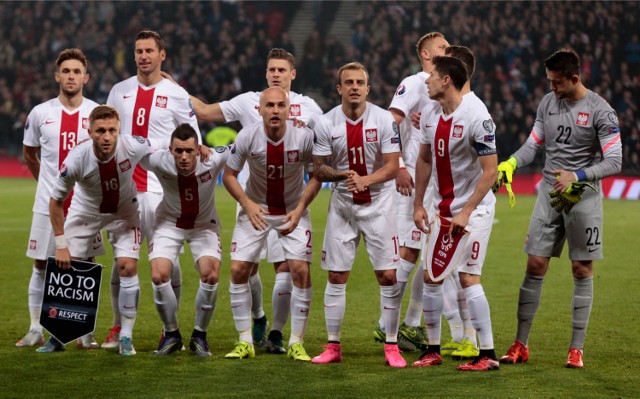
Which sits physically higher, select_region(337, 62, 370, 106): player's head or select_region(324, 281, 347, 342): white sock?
select_region(337, 62, 370, 106): player's head

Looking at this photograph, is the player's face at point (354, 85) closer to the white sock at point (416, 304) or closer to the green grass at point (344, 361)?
the white sock at point (416, 304)

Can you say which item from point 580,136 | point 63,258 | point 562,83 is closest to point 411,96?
point 562,83

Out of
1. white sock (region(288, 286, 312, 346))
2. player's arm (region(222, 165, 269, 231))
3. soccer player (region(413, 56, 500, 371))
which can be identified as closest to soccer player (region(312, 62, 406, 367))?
white sock (region(288, 286, 312, 346))

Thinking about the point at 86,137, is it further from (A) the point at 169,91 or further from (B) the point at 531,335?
(B) the point at 531,335

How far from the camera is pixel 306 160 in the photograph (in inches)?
279

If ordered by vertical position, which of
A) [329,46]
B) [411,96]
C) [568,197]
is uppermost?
[329,46]

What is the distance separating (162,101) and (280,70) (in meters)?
0.98

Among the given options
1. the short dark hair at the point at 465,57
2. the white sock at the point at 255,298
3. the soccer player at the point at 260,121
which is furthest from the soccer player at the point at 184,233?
the short dark hair at the point at 465,57

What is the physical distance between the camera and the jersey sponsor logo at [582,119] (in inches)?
259

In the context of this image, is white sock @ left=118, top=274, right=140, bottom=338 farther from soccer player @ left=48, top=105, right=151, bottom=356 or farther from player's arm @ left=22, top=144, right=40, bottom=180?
player's arm @ left=22, top=144, right=40, bottom=180

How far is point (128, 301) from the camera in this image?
7148 mm

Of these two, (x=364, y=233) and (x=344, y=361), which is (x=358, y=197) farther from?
(x=344, y=361)

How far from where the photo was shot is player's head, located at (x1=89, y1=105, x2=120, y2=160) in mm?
6828

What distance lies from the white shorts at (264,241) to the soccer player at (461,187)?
0.82 metres
